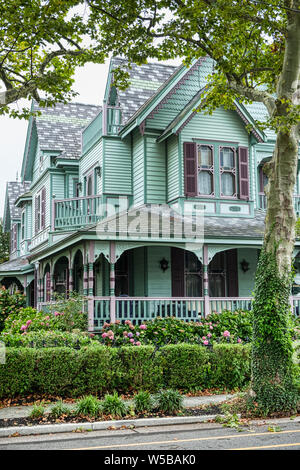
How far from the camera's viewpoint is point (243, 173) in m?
20.2

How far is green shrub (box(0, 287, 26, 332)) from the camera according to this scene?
23391 mm

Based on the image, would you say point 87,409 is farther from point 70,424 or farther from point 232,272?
point 232,272

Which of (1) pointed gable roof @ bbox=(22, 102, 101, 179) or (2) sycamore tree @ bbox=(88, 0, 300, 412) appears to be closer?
(2) sycamore tree @ bbox=(88, 0, 300, 412)

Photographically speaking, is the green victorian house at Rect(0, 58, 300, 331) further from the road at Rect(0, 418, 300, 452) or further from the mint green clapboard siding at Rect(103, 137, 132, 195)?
the road at Rect(0, 418, 300, 452)

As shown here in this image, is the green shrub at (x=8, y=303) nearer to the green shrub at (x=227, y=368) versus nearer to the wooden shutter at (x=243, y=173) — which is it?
the wooden shutter at (x=243, y=173)

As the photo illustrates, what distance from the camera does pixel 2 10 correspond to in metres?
12.9

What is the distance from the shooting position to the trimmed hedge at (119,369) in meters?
11.1

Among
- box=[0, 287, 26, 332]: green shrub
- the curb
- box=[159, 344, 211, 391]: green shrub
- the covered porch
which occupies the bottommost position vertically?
the curb

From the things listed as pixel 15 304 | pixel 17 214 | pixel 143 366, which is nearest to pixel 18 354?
pixel 143 366

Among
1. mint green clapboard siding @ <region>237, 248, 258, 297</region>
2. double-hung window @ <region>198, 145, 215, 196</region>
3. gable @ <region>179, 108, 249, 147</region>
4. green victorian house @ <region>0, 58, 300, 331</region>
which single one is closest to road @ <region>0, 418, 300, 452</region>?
green victorian house @ <region>0, 58, 300, 331</region>

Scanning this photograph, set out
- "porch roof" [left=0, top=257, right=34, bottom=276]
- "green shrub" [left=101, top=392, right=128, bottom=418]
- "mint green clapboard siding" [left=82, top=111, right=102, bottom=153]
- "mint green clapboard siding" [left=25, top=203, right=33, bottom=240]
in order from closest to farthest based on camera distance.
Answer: "green shrub" [left=101, top=392, right=128, bottom=418] < "mint green clapboard siding" [left=82, top=111, right=102, bottom=153] < "porch roof" [left=0, top=257, right=34, bottom=276] < "mint green clapboard siding" [left=25, top=203, right=33, bottom=240]

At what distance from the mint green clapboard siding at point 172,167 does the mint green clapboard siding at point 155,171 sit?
24 centimetres

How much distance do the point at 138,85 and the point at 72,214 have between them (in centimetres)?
678

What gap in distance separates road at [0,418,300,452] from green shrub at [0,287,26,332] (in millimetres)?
14752
